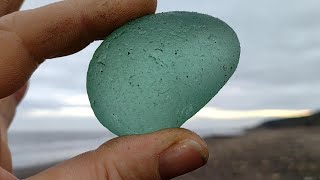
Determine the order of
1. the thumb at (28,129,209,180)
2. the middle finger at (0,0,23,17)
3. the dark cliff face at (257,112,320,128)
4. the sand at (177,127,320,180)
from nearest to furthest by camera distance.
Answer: the thumb at (28,129,209,180) → the middle finger at (0,0,23,17) → the sand at (177,127,320,180) → the dark cliff face at (257,112,320,128)

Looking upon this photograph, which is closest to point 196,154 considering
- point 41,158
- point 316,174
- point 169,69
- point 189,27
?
point 169,69


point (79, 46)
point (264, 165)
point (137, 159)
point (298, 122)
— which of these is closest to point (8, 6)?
point (79, 46)

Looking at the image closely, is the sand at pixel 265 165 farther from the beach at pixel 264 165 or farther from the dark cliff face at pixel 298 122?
the dark cliff face at pixel 298 122

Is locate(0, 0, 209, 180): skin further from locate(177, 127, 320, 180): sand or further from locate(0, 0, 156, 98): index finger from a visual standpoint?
locate(177, 127, 320, 180): sand

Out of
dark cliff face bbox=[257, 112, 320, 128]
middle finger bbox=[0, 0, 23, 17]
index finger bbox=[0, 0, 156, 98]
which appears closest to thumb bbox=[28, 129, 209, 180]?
index finger bbox=[0, 0, 156, 98]

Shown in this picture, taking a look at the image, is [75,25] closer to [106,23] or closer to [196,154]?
[106,23]
